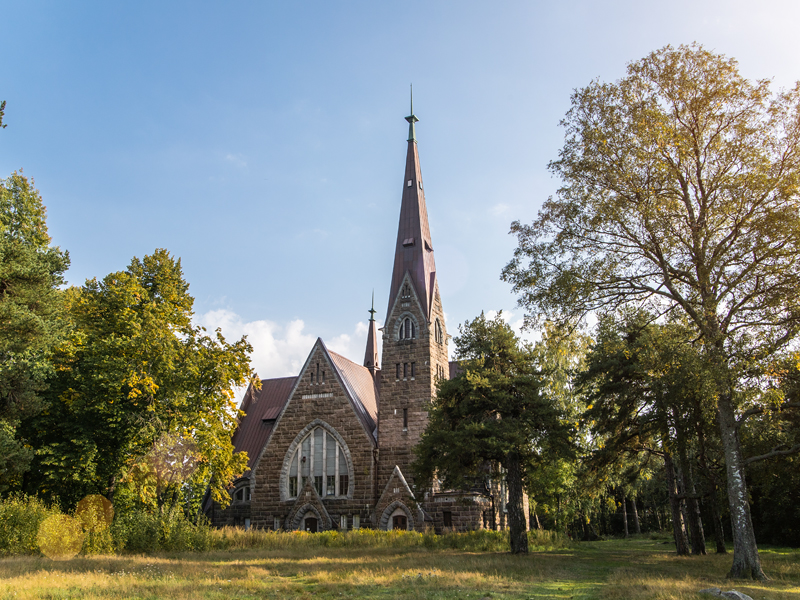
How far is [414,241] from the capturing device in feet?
126

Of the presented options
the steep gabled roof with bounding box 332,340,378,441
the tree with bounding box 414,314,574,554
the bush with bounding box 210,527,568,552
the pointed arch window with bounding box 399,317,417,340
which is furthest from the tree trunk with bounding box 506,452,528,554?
the pointed arch window with bounding box 399,317,417,340

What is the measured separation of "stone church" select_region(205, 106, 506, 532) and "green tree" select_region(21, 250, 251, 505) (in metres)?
10.6

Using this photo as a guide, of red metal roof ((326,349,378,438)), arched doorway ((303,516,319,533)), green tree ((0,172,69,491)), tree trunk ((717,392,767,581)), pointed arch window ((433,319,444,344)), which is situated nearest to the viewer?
tree trunk ((717,392,767,581))

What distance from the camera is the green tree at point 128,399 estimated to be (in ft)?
71.0

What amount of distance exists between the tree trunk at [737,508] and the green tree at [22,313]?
2028cm

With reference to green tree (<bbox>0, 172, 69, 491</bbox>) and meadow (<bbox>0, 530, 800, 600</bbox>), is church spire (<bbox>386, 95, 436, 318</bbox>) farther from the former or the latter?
green tree (<bbox>0, 172, 69, 491</bbox>)

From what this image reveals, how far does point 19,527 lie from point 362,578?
38.5ft

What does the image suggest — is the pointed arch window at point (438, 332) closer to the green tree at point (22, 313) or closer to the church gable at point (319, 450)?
the church gable at point (319, 450)

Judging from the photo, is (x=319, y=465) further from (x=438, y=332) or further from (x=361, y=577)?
(x=361, y=577)

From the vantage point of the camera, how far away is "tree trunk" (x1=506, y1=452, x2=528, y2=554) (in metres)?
21.0

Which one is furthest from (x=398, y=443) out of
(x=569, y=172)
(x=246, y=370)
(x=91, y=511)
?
(x=569, y=172)

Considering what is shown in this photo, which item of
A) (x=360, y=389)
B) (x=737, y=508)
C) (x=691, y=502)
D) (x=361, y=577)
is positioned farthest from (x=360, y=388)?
(x=737, y=508)

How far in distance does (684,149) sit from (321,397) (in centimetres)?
2484

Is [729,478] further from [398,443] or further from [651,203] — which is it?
[398,443]
